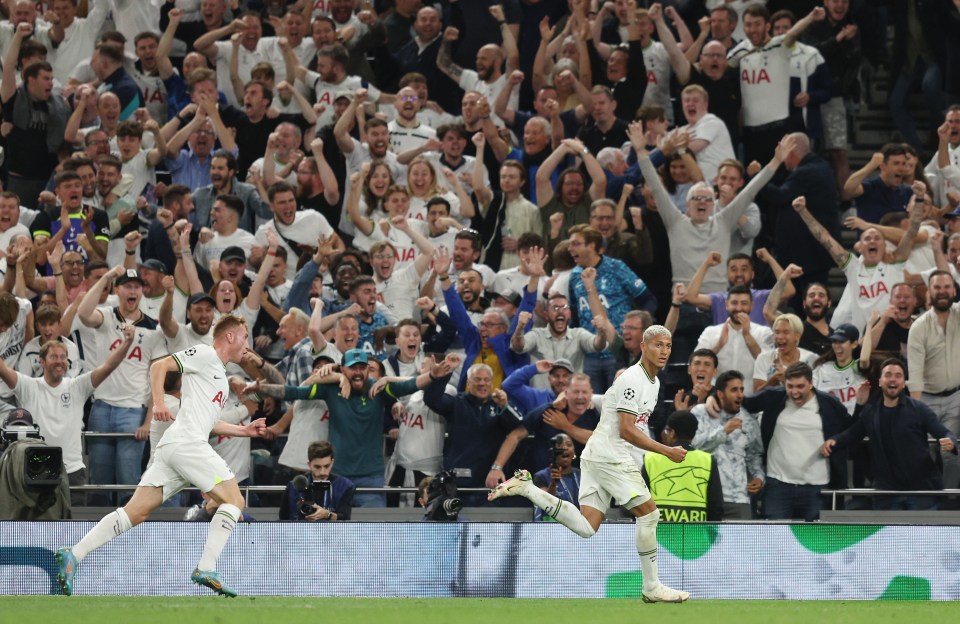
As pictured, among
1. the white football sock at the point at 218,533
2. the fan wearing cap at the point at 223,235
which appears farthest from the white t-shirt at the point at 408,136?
the white football sock at the point at 218,533

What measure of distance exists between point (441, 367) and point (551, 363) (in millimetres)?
1188

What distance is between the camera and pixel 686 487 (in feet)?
42.6

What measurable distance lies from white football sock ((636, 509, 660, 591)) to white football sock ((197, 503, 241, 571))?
2.83m

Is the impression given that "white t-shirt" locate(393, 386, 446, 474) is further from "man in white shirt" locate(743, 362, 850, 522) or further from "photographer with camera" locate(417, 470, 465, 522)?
"man in white shirt" locate(743, 362, 850, 522)

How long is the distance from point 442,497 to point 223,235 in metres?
4.84

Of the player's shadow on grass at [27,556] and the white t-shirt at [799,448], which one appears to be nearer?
the player's shadow on grass at [27,556]

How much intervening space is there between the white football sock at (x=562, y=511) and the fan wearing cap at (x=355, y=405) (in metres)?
3.12

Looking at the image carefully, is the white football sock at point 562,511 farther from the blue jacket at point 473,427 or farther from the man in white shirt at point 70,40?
the man in white shirt at point 70,40

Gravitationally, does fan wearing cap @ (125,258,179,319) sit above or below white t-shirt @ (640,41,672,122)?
below

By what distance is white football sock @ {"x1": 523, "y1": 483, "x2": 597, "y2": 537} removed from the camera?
37.0 ft

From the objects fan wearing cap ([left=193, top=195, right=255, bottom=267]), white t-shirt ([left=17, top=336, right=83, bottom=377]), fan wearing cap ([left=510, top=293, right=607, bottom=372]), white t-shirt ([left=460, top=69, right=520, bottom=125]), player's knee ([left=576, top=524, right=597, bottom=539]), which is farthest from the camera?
white t-shirt ([left=460, top=69, right=520, bottom=125])

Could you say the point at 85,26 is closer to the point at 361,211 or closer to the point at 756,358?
the point at 361,211

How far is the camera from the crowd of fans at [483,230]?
14375 mm

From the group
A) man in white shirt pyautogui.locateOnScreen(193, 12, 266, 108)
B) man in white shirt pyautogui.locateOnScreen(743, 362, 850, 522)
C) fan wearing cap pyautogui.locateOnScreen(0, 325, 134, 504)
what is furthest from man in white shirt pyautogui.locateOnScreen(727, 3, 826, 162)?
fan wearing cap pyautogui.locateOnScreen(0, 325, 134, 504)
